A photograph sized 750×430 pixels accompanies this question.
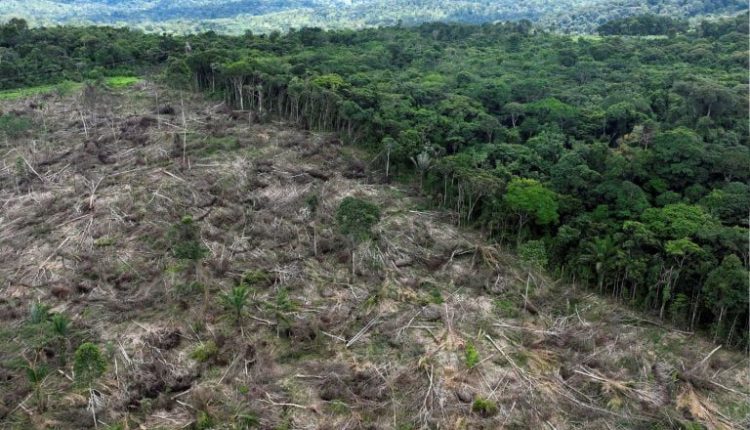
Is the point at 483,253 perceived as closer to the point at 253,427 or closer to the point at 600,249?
the point at 600,249

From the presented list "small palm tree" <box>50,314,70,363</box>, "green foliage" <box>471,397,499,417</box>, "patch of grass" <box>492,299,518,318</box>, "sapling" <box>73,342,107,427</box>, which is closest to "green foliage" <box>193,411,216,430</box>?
"sapling" <box>73,342,107,427</box>

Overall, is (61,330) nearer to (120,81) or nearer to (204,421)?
(204,421)

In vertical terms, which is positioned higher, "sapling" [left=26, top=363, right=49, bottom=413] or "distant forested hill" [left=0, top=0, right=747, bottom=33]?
"distant forested hill" [left=0, top=0, right=747, bottom=33]

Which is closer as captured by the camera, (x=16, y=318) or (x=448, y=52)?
(x=16, y=318)

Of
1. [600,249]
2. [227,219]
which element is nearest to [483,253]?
[600,249]

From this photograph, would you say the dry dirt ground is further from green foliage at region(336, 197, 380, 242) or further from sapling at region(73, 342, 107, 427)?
green foliage at region(336, 197, 380, 242)

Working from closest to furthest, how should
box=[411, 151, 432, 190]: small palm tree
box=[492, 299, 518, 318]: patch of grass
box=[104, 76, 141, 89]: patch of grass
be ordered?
box=[492, 299, 518, 318]: patch of grass → box=[411, 151, 432, 190]: small palm tree → box=[104, 76, 141, 89]: patch of grass

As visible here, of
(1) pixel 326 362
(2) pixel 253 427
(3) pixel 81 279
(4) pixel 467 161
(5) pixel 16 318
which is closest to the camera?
(2) pixel 253 427
